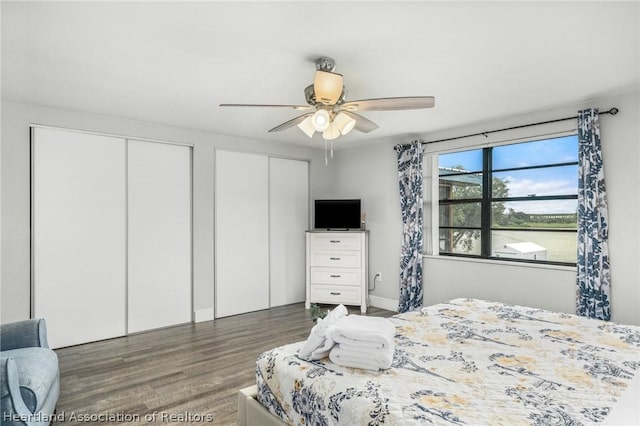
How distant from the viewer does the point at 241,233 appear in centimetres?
522

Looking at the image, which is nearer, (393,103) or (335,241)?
(393,103)

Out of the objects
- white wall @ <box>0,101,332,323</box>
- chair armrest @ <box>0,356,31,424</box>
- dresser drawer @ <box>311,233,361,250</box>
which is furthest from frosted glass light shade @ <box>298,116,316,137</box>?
dresser drawer @ <box>311,233,361,250</box>

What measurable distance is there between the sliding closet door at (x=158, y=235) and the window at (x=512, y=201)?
3446 millimetres

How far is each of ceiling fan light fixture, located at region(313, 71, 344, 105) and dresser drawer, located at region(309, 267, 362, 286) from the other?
3195 mm

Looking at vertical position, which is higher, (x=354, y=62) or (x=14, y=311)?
(x=354, y=62)

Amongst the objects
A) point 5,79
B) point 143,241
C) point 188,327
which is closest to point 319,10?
point 5,79

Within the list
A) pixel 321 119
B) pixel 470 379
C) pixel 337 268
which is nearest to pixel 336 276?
pixel 337 268

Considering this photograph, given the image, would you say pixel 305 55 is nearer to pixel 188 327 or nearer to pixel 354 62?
pixel 354 62

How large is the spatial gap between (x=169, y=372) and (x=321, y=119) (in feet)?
8.27

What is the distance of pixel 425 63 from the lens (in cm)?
271

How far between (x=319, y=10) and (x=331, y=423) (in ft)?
6.81

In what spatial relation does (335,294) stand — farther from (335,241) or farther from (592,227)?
(592,227)

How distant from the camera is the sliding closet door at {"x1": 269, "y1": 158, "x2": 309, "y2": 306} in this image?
5570 millimetres

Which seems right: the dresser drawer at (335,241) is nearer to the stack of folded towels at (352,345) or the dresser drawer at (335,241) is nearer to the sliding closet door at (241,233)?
the sliding closet door at (241,233)
